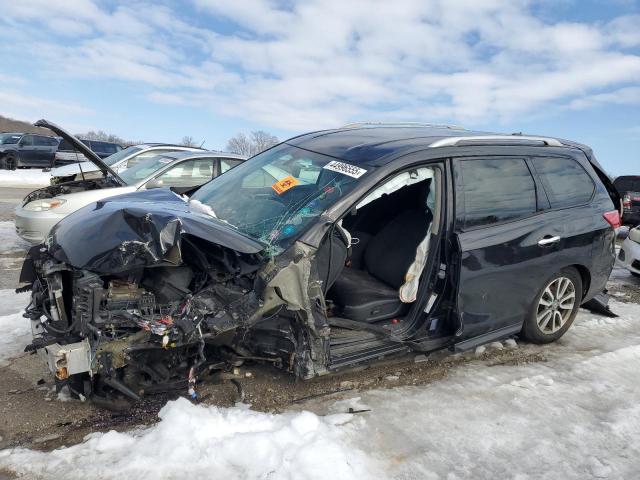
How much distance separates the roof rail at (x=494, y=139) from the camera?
12.0 feet

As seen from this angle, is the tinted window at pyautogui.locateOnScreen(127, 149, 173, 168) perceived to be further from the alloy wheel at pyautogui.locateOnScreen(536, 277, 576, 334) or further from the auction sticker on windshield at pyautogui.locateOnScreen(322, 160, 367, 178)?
the alloy wheel at pyautogui.locateOnScreen(536, 277, 576, 334)

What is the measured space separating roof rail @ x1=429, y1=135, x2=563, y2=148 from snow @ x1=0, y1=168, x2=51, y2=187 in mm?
17966

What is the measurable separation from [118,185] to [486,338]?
5523 millimetres

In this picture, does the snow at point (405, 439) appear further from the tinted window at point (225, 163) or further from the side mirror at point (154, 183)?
the tinted window at point (225, 163)

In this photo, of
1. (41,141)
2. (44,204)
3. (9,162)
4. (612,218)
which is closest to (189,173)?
(44,204)

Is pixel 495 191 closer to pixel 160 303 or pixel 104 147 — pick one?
pixel 160 303

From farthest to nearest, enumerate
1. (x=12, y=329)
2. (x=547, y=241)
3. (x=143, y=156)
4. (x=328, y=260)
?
(x=143, y=156) < (x=12, y=329) < (x=547, y=241) < (x=328, y=260)

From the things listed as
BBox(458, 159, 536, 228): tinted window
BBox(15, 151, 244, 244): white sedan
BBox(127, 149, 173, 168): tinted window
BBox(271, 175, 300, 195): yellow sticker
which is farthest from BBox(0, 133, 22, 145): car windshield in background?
BBox(458, 159, 536, 228): tinted window

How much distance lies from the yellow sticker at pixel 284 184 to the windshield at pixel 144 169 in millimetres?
4784

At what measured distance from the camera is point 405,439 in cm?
294

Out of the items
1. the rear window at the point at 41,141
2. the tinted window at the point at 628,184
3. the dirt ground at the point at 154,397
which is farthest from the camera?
the rear window at the point at 41,141

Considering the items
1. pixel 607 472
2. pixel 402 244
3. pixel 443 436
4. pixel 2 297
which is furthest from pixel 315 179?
pixel 2 297

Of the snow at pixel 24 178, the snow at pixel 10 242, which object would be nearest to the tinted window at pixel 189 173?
the snow at pixel 10 242

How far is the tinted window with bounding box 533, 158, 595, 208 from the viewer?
4.19m
